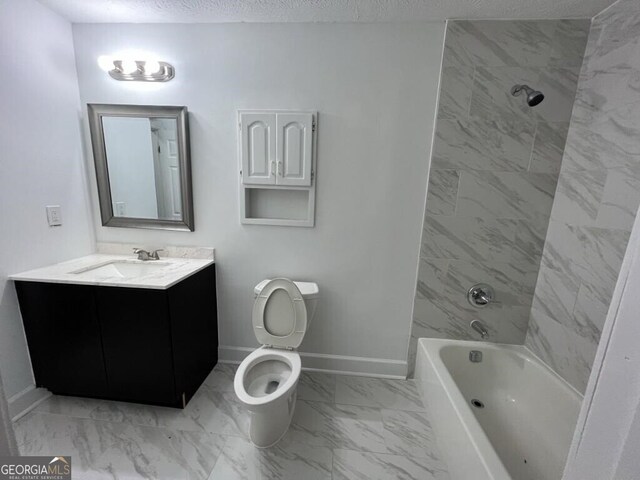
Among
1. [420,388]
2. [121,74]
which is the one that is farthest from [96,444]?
[121,74]

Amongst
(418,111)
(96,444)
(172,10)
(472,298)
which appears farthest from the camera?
(472,298)

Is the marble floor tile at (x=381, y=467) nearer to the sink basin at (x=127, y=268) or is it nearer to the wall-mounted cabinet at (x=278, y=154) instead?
the wall-mounted cabinet at (x=278, y=154)

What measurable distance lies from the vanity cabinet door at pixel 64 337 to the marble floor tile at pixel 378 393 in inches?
59.4

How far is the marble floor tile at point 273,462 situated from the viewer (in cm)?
128

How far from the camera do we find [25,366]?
5.15 feet

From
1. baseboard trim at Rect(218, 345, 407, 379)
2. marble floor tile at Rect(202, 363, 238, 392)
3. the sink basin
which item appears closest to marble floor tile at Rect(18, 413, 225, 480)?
marble floor tile at Rect(202, 363, 238, 392)

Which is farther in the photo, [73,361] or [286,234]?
[286,234]

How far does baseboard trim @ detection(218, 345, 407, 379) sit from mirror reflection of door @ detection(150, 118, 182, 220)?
1453 mm

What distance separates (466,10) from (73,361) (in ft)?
9.91

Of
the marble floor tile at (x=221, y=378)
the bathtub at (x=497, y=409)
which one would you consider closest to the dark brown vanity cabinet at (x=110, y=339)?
the marble floor tile at (x=221, y=378)

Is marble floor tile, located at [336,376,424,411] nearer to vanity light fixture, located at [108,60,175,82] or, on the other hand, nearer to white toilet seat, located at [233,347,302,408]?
white toilet seat, located at [233,347,302,408]

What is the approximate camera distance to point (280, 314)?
171 cm

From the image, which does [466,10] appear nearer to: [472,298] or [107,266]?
[472,298]

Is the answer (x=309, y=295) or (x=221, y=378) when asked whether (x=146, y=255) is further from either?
(x=309, y=295)
